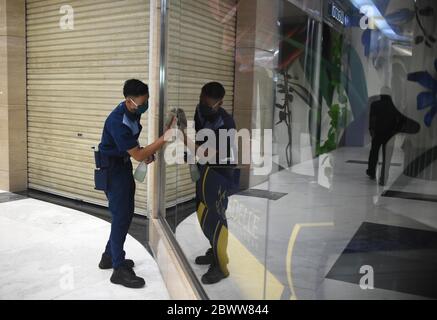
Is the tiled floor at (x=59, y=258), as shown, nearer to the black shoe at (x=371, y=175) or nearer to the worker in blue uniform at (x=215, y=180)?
the worker in blue uniform at (x=215, y=180)

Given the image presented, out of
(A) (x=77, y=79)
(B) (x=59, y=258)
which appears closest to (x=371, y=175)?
(B) (x=59, y=258)

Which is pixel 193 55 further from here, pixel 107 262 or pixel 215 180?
pixel 107 262

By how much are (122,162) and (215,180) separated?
75cm

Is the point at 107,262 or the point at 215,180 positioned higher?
the point at 215,180

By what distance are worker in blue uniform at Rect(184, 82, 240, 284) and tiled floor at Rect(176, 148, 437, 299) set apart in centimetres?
7

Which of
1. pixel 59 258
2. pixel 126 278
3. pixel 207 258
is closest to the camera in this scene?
pixel 207 258

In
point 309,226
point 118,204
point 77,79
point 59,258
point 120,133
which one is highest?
point 77,79

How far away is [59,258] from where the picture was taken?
11.5ft

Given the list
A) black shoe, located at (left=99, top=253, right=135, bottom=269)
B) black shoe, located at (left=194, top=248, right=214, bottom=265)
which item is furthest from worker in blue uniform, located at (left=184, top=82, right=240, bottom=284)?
black shoe, located at (left=99, top=253, right=135, bottom=269)

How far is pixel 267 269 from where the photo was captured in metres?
2.43

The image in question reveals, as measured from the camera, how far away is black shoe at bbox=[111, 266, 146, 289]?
302cm

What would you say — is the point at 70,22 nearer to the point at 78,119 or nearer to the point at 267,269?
the point at 78,119

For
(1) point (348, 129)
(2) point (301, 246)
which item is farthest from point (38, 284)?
(1) point (348, 129)

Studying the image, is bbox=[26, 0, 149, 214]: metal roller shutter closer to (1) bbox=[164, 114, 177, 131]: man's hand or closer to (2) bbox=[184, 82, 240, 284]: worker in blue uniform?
(1) bbox=[164, 114, 177, 131]: man's hand
